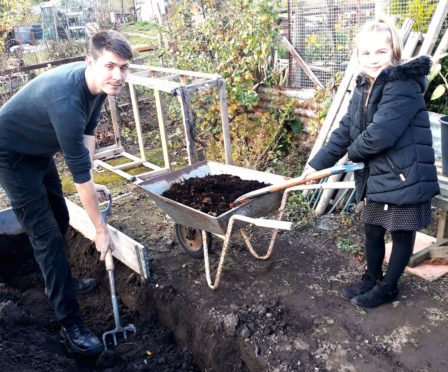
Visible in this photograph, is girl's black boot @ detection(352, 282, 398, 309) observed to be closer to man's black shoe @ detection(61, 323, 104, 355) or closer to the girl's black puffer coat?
the girl's black puffer coat

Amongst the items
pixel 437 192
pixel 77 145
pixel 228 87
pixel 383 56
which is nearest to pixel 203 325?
pixel 77 145

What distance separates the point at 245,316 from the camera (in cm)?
315

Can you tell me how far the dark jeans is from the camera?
2.97 m

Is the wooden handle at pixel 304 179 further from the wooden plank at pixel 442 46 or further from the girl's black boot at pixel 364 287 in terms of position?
the wooden plank at pixel 442 46

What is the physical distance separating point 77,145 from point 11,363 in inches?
53.3

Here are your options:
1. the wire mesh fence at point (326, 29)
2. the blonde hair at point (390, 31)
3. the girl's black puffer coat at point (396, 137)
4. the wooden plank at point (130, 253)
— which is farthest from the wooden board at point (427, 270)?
the wire mesh fence at point (326, 29)

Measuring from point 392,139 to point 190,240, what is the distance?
6.31 ft

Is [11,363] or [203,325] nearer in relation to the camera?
[11,363]

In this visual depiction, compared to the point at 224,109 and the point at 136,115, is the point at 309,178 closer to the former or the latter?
the point at 224,109

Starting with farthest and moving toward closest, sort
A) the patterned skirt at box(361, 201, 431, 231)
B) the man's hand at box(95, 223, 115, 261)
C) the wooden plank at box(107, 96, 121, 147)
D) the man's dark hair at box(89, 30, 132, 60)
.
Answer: the wooden plank at box(107, 96, 121, 147), the man's hand at box(95, 223, 115, 261), the patterned skirt at box(361, 201, 431, 231), the man's dark hair at box(89, 30, 132, 60)

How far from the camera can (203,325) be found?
316 cm

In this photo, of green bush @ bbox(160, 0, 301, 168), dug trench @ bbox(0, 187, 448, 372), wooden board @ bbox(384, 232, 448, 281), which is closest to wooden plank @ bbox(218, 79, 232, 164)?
green bush @ bbox(160, 0, 301, 168)

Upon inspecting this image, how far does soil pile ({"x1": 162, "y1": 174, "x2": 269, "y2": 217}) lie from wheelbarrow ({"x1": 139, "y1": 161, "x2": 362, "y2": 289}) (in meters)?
0.10

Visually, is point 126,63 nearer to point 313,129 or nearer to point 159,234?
point 159,234
